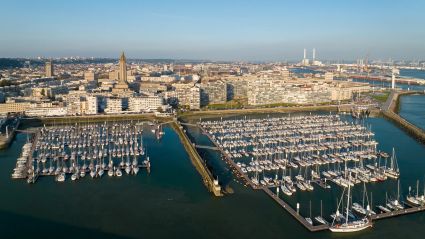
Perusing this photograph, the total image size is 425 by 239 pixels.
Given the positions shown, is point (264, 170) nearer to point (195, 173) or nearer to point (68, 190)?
point (195, 173)

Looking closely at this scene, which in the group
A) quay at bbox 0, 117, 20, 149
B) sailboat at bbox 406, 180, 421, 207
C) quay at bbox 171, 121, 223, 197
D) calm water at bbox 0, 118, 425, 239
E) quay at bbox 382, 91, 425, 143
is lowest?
calm water at bbox 0, 118, 425, 239

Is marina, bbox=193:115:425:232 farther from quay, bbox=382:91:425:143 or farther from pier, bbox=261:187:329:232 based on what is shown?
quay, bbox=382:91:425:143

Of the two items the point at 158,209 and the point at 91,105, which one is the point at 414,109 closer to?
the point at 91,105

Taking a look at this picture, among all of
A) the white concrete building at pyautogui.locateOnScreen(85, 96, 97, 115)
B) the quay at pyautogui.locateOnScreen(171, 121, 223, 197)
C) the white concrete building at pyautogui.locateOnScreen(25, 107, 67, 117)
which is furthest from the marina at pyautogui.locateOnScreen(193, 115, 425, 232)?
the white concrete building at pyautogui.locateOnScreen(25, 107, 67, 117)

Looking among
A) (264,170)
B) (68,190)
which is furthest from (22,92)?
(264,170)

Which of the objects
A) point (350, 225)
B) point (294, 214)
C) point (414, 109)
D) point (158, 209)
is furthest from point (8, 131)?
point (414, 109)
